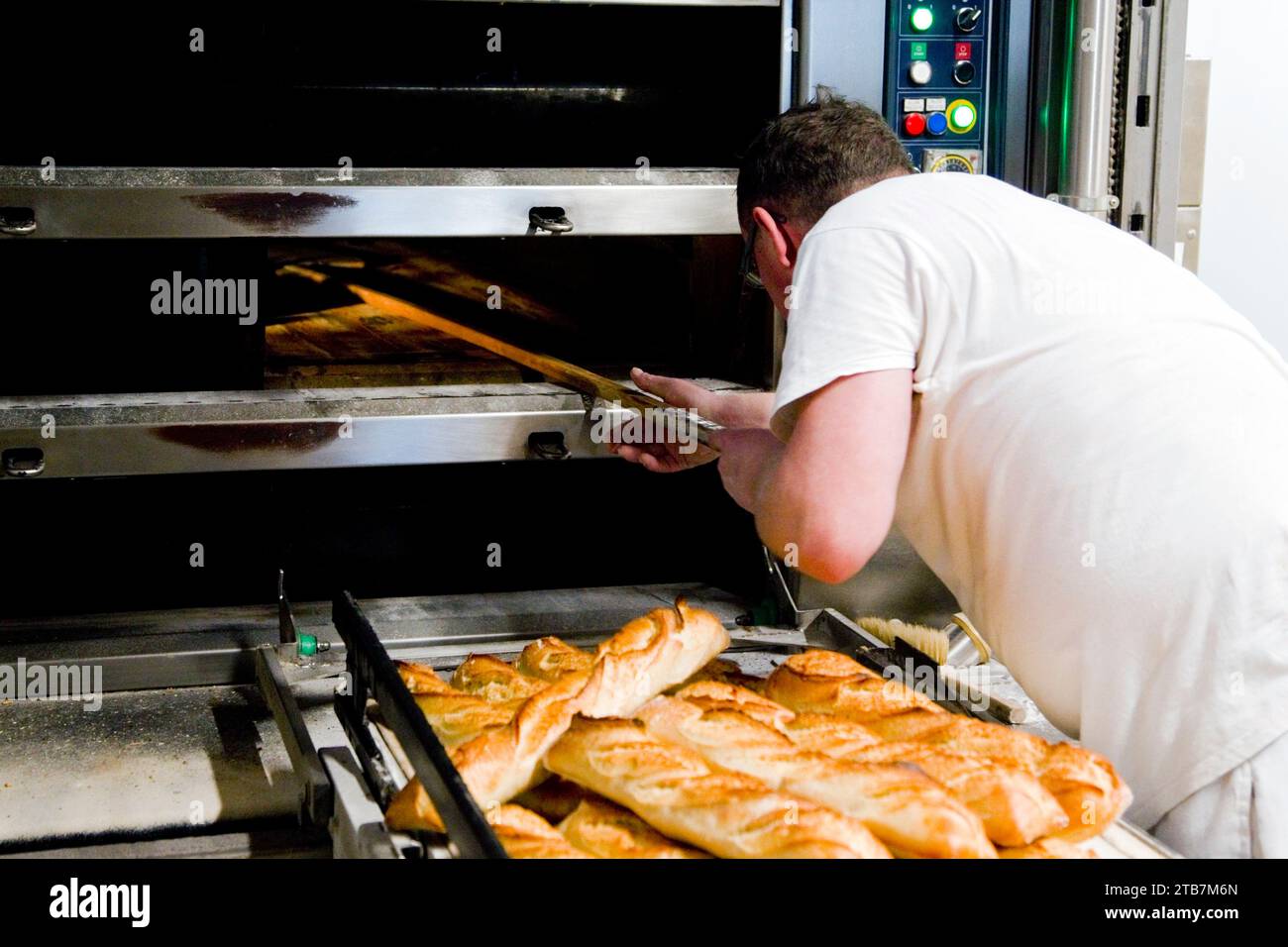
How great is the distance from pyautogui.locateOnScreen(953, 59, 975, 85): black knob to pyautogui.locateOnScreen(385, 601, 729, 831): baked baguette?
1087mm

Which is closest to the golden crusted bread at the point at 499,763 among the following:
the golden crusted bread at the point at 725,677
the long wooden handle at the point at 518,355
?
the golden crusted bread at the point at 725,677

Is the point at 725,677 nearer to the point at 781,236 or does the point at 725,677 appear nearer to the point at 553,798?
the point at 553,798

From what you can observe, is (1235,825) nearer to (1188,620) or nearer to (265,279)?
(1188,620)

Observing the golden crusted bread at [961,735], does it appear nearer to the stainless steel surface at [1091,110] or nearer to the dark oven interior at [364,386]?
the dark oven interior at [364,386]

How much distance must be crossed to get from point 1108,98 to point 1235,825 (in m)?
1.27

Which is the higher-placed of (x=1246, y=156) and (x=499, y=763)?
(x=1246, y=156)

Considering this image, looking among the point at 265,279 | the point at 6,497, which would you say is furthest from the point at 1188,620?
the point at 6,497

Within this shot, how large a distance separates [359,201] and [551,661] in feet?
2.60

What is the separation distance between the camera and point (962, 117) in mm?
2221

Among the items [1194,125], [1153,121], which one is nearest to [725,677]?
[1153,121]

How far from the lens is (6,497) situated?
7.89 ft

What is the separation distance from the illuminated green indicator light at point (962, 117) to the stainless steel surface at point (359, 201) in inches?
15.4

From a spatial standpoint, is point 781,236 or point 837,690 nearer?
point 837,690

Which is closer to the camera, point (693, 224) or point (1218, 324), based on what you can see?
point (1218, 324)
